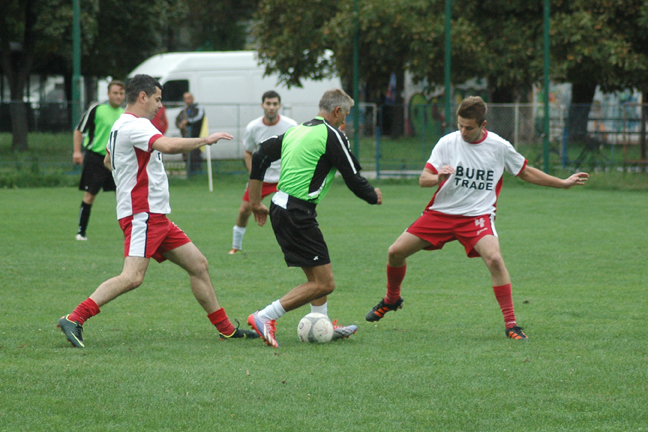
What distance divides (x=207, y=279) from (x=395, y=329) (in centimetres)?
153

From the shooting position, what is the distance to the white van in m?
25.3

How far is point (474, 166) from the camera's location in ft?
21.3

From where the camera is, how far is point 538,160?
76.2 ft

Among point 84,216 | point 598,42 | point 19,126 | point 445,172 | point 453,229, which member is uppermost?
point 598,42

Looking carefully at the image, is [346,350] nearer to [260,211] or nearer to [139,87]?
[260,211]

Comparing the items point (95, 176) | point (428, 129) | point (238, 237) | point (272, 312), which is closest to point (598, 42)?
point (428, 129)

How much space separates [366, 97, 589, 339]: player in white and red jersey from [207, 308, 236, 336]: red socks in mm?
1510

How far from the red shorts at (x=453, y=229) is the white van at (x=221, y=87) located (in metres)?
18.8

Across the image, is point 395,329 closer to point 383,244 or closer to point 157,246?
point 157,246

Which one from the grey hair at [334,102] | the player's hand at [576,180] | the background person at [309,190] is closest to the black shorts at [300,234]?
the background person at [309,190]

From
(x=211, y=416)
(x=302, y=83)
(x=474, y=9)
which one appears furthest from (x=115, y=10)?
(x=211, y=416)

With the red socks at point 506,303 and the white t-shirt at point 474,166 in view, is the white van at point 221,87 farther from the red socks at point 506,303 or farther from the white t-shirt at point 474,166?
the red socks at point 506,303

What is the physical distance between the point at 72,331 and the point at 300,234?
5.55ft

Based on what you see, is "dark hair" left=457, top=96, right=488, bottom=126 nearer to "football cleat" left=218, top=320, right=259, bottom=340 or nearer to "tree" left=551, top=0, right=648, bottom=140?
"football cleat" left=218, top=320, right=259, bottom=340
